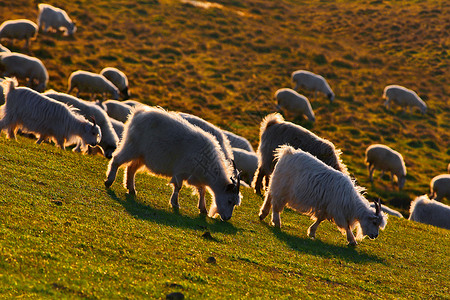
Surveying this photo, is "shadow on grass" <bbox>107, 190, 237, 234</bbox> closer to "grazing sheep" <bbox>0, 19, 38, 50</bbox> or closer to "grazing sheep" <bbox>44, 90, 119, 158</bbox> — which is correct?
"grazing sheep" <bbox>44, 90, 119, 158</bbox>

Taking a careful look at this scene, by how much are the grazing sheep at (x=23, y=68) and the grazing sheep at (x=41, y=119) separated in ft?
37.9

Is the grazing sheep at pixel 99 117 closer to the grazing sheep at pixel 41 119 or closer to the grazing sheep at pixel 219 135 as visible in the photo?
the grazing sheep at pixel 41 119

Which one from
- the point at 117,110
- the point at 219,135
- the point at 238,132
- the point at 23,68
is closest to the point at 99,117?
the point at 117,110

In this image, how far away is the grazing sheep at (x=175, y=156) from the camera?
12.9 meters

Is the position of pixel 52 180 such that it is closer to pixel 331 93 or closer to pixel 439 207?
pixel 439 207

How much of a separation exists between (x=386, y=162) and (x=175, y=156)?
2288cm

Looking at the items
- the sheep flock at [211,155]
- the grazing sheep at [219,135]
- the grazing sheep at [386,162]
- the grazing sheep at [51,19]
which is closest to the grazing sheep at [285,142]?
the sheep flock at [211,155]

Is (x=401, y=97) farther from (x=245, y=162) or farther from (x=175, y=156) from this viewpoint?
(x=175, y=156)

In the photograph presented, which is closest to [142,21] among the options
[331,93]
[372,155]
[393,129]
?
[331,93]

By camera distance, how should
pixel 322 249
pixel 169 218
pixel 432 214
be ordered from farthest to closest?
pixel 432 214 → pixel 322 249 → pixel 169 218

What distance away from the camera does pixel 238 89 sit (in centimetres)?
4591

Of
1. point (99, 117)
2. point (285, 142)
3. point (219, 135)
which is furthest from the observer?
point (99, 117)

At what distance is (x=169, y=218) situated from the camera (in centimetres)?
1204

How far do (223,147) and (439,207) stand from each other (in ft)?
39.9
